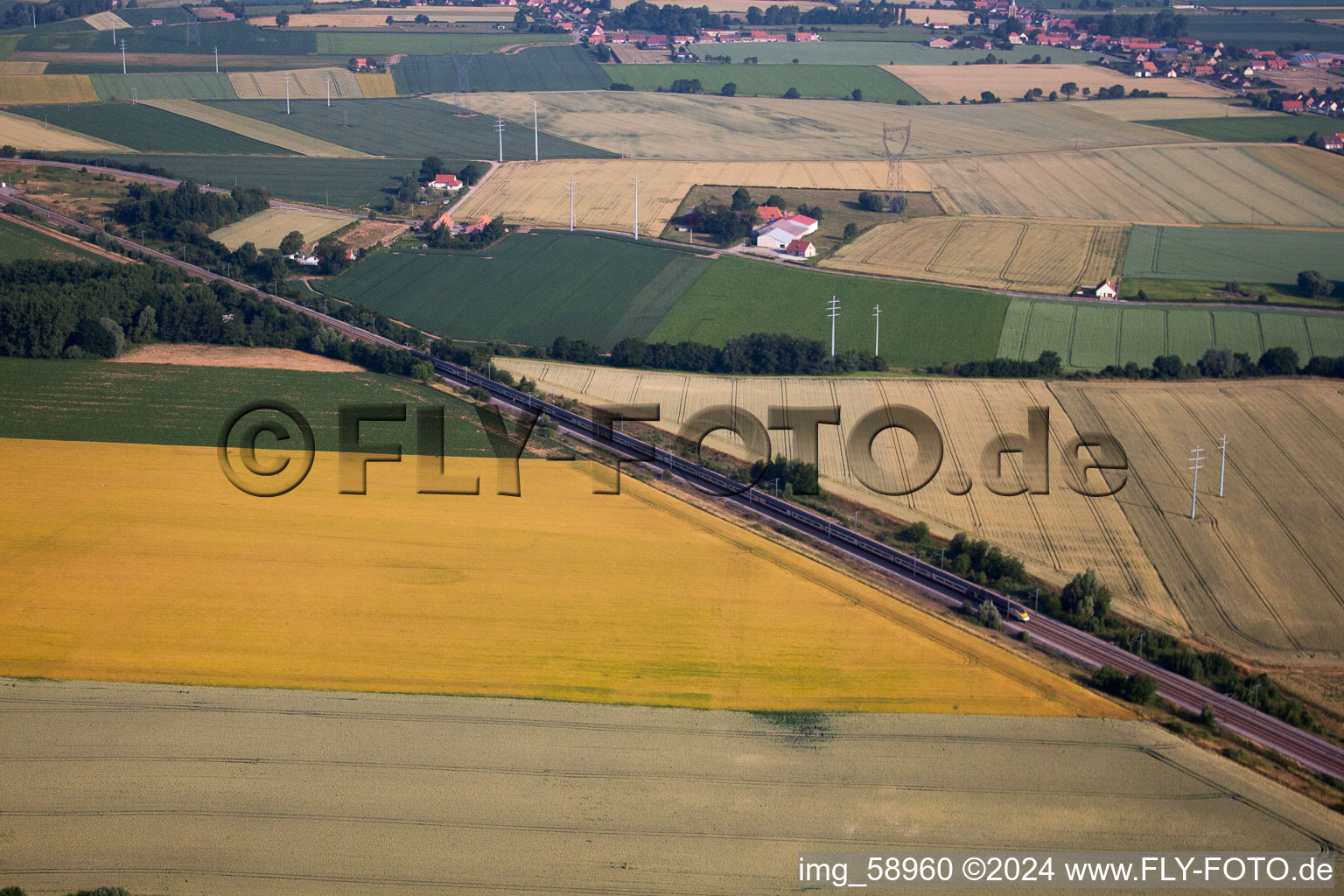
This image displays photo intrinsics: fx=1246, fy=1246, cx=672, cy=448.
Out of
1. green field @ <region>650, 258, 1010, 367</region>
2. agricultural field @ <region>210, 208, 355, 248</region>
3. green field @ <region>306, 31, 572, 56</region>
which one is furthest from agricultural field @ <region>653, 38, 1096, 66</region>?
green field @ <region>650, 258, 1010, 367</region>

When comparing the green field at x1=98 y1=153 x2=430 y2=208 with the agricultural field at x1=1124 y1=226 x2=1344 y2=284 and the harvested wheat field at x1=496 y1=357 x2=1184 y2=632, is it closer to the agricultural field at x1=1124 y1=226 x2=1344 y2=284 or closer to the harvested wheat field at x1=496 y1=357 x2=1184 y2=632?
the harvested wheat field at x1=496 y1=357 x2=1184 y2=632

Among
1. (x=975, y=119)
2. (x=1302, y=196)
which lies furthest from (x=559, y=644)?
(x=975, y=119)

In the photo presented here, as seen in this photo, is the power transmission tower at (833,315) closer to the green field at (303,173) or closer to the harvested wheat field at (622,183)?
the harvested wheat field at (622,183)

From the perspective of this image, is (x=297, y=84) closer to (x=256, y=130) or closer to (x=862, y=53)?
(x=256, y=130)

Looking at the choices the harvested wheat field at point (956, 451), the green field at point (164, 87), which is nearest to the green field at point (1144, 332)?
the harvested wheat field at point (956, 451)

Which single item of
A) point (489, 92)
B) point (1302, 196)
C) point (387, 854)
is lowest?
point (387, 854)

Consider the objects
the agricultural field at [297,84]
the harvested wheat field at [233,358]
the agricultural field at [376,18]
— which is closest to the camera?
the harvested wheat field at [233,358]

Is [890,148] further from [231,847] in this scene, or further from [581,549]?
[231,847]
